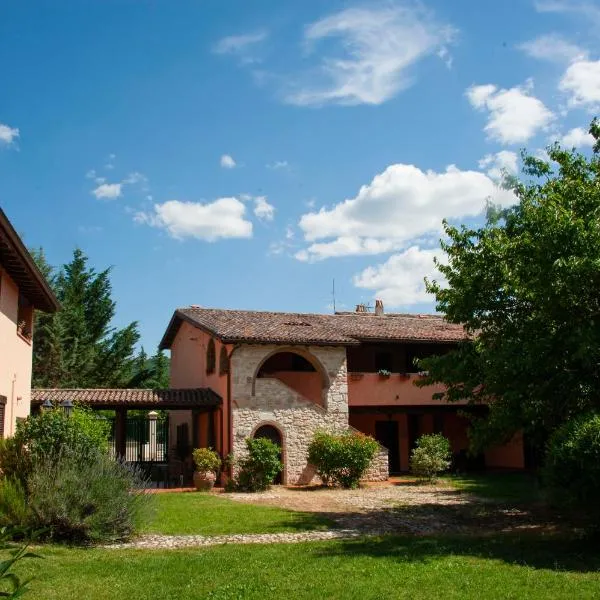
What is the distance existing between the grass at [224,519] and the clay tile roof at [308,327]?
6.21m

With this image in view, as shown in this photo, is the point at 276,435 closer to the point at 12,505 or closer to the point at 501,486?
the point at 501,486

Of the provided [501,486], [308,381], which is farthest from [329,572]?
[308,381]

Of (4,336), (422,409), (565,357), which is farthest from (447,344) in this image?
(4,336)

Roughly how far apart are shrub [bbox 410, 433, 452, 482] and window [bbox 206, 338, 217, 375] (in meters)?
7.33

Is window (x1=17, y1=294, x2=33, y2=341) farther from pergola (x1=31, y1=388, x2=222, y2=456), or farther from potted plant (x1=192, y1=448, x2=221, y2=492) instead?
potted plant (x1=192, y1=448, x2=221, y2=492)

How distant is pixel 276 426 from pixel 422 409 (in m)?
6.75

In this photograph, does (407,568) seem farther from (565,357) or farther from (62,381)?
(62,381)

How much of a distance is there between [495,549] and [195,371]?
56.0 feet

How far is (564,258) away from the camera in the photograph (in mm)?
10375

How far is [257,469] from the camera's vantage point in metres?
19.0

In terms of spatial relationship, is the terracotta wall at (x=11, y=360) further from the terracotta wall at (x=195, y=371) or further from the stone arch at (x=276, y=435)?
the stone arch at (x=276, y=435)

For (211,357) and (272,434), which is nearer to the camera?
(272,434)

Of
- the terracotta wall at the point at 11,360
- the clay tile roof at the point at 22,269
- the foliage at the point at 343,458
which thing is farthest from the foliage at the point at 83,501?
the foliage at the point at 343,458

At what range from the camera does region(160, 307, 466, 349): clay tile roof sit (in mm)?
20891
